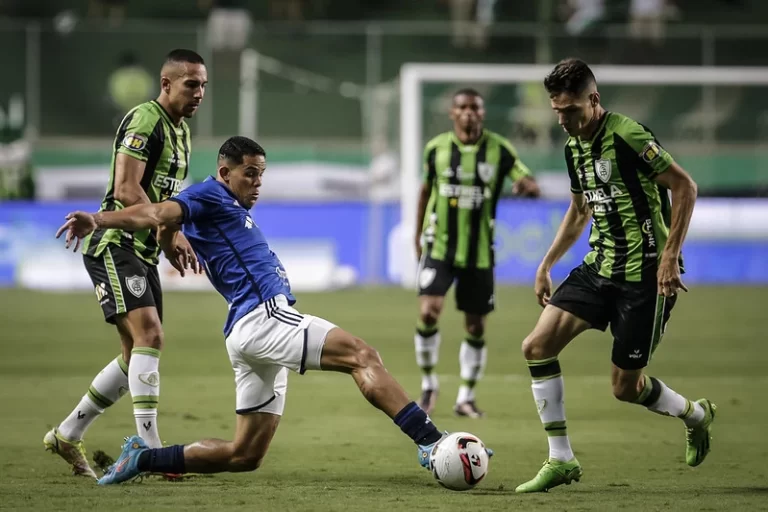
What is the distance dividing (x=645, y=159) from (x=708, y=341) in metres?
8.60

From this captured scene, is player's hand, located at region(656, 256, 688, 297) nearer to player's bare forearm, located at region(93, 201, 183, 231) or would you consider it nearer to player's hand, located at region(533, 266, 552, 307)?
player's hand, located at region(533, 266, 552, 307)

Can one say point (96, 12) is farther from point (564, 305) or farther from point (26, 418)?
point (564, 305)

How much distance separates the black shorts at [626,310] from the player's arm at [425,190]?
3.65 meters

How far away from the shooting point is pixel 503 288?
2136 centimetres

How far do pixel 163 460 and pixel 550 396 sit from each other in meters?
2.09

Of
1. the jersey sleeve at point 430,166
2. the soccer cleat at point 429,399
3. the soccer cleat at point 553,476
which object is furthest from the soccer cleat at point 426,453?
the jersey sleeve at point 430,166

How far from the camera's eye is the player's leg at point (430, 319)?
32.3 feet

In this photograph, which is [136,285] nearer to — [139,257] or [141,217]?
[139,257]

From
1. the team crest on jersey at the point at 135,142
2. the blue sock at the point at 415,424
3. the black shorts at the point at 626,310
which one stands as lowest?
the blue sock at the point at 415,424

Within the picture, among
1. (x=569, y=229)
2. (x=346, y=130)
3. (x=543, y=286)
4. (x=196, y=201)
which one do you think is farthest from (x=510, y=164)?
(x=346, y=130)

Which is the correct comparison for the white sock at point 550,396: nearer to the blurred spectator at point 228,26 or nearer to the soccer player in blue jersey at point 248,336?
the soccer player in blue jersey at point 248,336

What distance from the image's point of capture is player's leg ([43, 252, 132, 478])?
23.0 ft

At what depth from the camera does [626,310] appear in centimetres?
674

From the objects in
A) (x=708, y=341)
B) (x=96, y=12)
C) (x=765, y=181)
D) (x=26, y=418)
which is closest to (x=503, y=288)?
(x=765, y=181)
